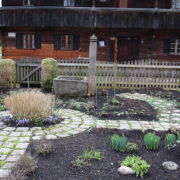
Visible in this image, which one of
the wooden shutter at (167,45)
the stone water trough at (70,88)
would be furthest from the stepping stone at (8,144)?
the wooden shutter at (167,45)

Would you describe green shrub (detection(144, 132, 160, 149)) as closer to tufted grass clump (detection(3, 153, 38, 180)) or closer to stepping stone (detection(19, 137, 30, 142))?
tufted grass clump (detection(3, 153, 38, 180))

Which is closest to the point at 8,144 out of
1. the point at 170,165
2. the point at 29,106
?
the point at 29,106

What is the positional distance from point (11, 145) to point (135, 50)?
15.1m

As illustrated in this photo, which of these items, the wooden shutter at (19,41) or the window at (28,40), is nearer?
the wooden shutter at (19,41)

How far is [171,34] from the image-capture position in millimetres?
17281

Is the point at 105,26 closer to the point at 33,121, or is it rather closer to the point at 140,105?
the point at 140,105

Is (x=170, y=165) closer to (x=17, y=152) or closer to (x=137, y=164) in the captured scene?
(x=137, y=164)

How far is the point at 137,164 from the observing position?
2.96 m

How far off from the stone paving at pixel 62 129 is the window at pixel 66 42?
12.1m

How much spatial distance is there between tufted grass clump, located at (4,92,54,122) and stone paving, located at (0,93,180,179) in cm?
36

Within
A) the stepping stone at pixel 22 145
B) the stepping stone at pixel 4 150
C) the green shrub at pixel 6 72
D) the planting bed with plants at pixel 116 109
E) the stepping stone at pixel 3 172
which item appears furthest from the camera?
the green shrub at pixel 6 72

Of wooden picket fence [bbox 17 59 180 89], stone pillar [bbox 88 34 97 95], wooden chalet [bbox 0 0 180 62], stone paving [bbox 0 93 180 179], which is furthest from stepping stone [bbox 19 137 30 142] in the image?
wooden chalet [bbox 0 0 180 62]

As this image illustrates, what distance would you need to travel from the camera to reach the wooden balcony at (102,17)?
51.3ft

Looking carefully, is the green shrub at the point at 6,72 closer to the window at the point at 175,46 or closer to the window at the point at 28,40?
the window at the point at 28,40
